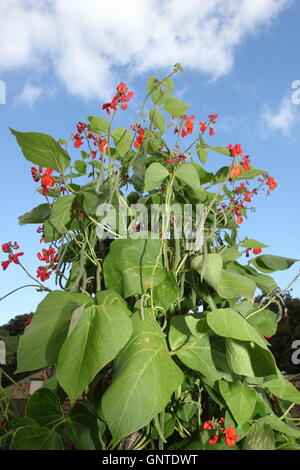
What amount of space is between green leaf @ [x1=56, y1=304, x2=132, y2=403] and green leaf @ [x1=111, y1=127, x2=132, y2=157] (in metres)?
0.54

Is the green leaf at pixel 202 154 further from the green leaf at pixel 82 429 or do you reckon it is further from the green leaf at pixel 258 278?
the green leaf at pixel 82 429

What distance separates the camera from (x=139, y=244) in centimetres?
101

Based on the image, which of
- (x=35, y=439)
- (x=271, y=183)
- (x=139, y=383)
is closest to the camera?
(x=139, y=383)

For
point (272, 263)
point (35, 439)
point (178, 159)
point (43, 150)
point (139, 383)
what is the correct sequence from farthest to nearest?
point (272, 263)
point (178, 159)
point (43, 150)
point (35, 439)
point (139, 383)

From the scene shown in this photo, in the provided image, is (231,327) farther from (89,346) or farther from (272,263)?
(272,263)

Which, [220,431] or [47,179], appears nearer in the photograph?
[220,431]

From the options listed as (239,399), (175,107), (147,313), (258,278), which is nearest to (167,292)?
(147,313)

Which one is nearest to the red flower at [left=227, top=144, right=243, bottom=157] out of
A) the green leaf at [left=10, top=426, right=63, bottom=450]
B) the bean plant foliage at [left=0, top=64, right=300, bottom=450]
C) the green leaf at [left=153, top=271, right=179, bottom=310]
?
the bean plant foliage at [left=0, top=64, right=300, bottom=450]

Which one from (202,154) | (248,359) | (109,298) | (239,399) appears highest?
(202,154)

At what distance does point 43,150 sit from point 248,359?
0.69 metres

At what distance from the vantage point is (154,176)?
1.12m

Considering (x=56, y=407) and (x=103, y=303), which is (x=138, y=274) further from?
(x=56, y=407)

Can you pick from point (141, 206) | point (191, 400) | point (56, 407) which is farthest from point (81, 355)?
point (141, 206)

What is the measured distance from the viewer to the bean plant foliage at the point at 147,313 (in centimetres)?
84
